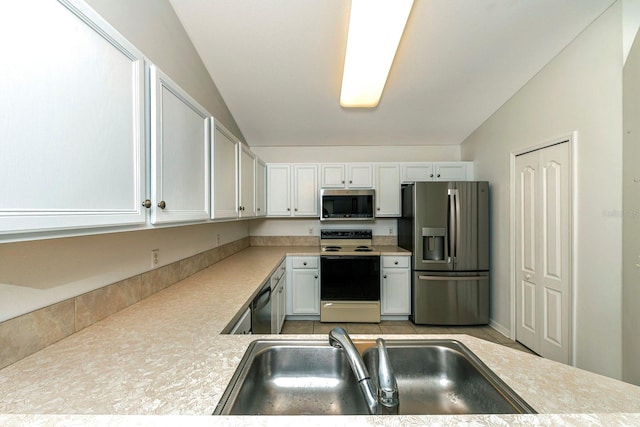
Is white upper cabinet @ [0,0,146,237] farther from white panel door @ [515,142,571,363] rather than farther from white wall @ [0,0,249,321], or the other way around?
white panel door @ [515,142,571,363]

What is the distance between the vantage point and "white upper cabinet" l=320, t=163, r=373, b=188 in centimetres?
362

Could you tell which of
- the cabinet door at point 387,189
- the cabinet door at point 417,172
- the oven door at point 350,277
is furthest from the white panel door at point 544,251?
the oven door at point 350,277

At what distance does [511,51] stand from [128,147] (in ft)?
Result: 9.38

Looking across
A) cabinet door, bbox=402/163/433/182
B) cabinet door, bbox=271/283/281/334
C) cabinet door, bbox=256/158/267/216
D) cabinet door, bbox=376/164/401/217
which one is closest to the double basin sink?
cabinet door, bbox=271/283/281/334

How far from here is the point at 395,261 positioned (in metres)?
3.23

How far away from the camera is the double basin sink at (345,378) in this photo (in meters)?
0.92

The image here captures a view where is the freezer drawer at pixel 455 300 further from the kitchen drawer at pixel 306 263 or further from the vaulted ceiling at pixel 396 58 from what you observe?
the vaulted ceiling at pixel 396 58

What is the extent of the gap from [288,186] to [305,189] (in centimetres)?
23

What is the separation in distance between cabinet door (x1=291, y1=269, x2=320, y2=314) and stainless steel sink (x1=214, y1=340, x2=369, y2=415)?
2230mm

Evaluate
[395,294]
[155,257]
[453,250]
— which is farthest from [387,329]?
[155,257]

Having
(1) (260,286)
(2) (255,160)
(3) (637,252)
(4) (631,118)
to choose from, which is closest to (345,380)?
(1) (260,286)

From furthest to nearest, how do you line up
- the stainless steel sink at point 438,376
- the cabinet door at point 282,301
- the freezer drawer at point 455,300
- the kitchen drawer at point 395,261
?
1. the kitchen drawer at point 395,261
2. the freezer drawer at point 455,300
3. the cabinet door at point 282,301
4. the stainless steel sink at point 438,376

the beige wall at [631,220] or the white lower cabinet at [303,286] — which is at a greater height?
the beige wall at [631,220]

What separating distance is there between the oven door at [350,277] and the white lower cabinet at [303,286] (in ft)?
0.41
